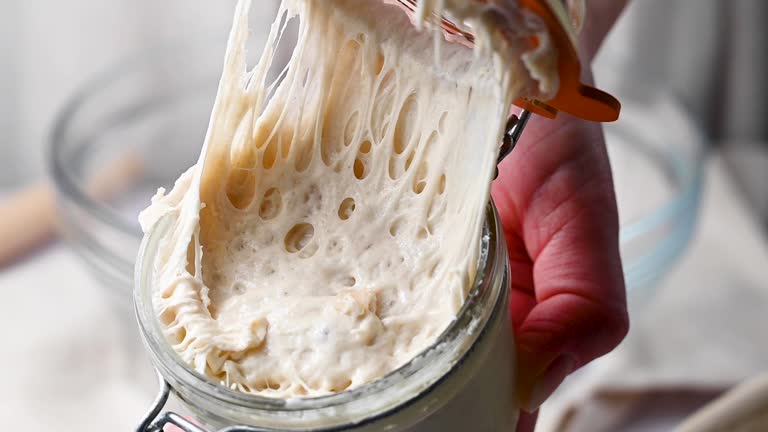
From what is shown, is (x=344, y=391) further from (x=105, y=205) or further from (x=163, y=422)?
(x=105, y=205)

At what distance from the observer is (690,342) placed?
82 centimetres

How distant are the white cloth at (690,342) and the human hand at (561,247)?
257 millimetres

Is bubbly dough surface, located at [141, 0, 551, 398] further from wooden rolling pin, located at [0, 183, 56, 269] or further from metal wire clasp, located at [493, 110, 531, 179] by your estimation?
wooden rolling pin, located at [0, 183, 56, 269]

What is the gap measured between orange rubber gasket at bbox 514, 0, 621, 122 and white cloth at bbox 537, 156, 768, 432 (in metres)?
0.42

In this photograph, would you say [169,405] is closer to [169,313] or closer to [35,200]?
[169,313]

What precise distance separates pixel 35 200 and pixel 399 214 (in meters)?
0.61

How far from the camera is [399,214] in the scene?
1.26 feet

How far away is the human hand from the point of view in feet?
1.44

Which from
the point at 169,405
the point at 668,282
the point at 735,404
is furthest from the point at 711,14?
the point at 169,405

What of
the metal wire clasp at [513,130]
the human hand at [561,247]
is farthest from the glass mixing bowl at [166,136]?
the metal wire clasp at [513,130]

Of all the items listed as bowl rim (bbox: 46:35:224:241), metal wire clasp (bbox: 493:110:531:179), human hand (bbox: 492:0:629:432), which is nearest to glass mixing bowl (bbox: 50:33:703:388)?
bowl rim (bbox: 46:35:224:241)

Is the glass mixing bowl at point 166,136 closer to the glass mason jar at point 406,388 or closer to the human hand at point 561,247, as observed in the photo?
the human hand at point 561,247

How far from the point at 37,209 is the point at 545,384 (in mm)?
621

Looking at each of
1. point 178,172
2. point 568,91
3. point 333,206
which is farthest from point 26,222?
point 568,91
